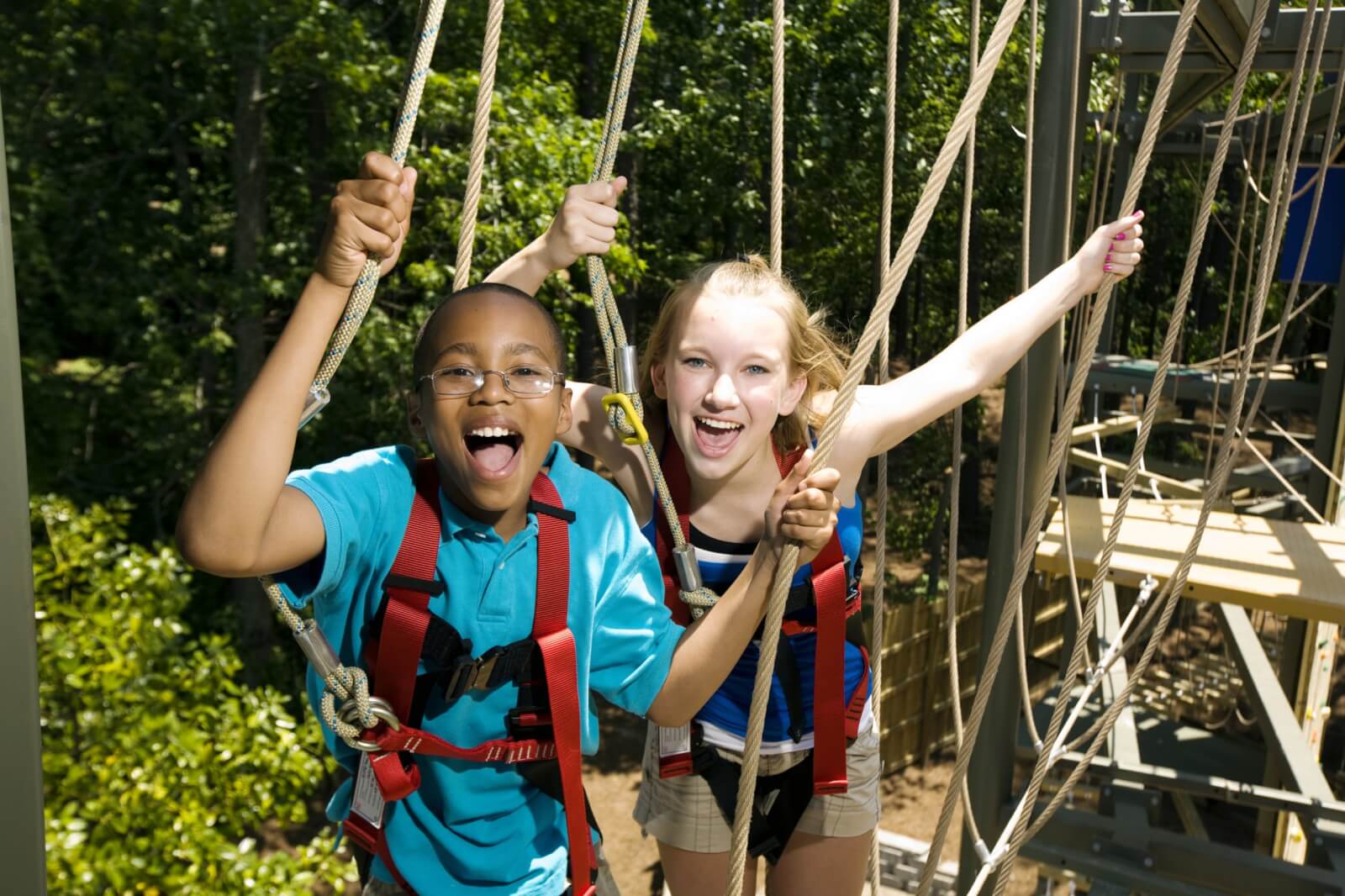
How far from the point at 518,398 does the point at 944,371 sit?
820mm

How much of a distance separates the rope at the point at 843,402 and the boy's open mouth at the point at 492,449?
0.31 m

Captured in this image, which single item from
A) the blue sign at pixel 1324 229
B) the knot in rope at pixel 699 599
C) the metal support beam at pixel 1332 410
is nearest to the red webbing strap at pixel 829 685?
the knot in rope at pixel 699 599

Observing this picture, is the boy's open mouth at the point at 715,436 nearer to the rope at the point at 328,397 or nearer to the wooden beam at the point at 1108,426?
the rope at the point at 328,397

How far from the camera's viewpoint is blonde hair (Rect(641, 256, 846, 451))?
5.53 feet

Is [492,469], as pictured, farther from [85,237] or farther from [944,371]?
[85,237]

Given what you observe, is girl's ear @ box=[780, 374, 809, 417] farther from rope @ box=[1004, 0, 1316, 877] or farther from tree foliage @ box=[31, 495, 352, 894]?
tree foliage @ box=[31, 495, 352, 894]

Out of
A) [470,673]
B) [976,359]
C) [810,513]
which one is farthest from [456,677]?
[976,359]

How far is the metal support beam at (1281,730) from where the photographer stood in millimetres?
3293

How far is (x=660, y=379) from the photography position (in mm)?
1740

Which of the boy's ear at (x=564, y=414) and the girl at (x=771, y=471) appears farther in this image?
the girl at (x=771, y=471)

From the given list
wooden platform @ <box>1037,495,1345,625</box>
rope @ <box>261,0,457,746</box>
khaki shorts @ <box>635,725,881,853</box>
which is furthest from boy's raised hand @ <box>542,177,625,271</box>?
wooden platform @ <box>1037,495,1345,625</box>

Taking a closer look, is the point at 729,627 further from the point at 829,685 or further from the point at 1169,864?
the point at 1169,864

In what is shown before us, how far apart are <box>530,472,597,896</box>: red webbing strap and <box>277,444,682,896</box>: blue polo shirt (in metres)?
0.04

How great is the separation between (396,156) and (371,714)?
0.56 m
